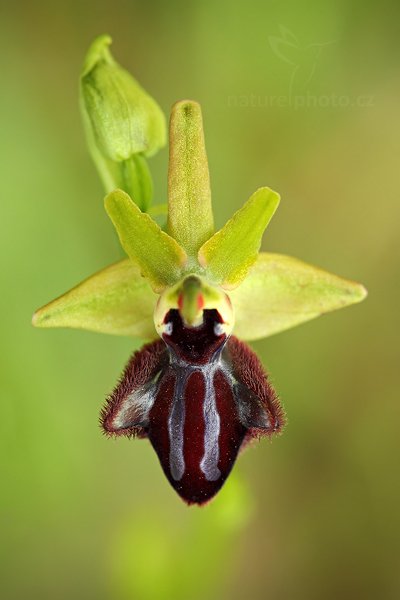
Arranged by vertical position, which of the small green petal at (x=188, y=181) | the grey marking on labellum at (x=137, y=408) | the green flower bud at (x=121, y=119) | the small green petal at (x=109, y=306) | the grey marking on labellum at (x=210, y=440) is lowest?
the grey marking on labellum at (x=210, y=440)

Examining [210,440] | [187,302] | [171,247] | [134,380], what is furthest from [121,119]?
[210,440]

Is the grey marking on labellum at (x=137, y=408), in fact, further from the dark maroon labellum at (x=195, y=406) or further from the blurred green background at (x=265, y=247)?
the blurred green background at (x=265, y=247)

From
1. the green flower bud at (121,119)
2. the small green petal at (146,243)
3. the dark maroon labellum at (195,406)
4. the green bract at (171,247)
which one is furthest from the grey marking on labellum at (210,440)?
the green flower bud at (121,119)

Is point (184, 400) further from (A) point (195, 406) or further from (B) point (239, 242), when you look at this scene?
(B) point (239, 242)

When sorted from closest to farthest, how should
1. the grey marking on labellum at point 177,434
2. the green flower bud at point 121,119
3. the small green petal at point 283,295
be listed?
the grey marking on labellum at point 177,434 → the small green petal at point 283,295 → the green flower bud at point 121,119

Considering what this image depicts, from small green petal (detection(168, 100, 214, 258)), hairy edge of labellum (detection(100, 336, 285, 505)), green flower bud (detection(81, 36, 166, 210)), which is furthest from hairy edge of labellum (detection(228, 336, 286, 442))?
green flower bud (detection(81, 36, 166, 210))

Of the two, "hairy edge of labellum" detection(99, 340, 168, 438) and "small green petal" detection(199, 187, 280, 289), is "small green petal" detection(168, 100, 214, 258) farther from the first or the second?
"hairy edge of labellum" detection(99, 340, 168, 438)

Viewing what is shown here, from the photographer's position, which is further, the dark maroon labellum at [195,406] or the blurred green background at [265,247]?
the blurred green background at [265,247]
